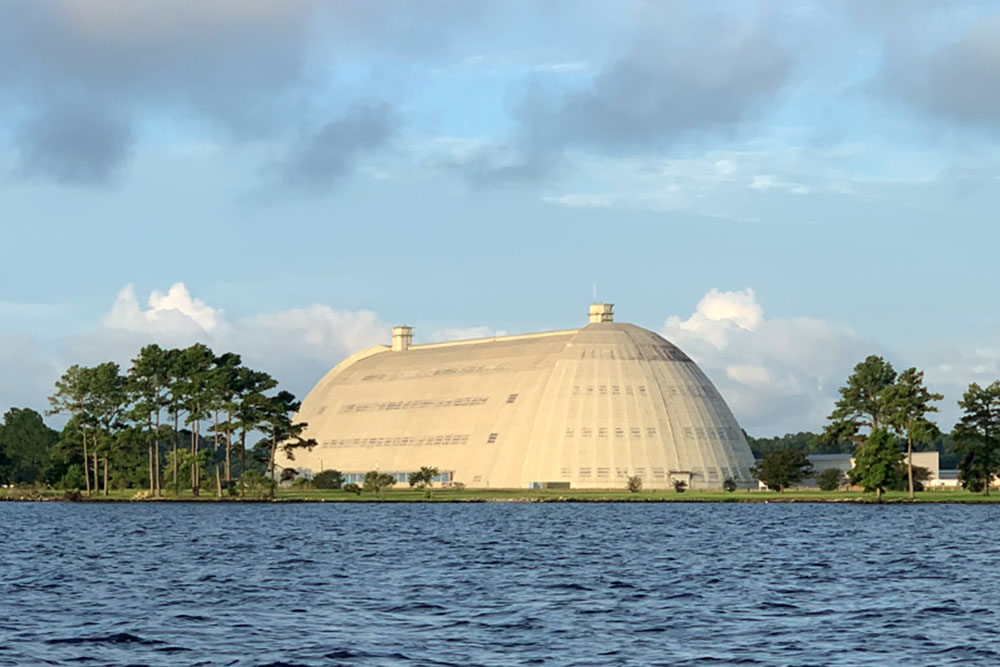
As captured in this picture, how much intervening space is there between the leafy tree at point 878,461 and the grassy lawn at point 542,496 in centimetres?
379

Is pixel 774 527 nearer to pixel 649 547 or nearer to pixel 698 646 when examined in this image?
pixel 649 547

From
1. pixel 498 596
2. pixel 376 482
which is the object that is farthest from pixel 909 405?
pixel 498 596

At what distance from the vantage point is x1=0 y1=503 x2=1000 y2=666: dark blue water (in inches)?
1545

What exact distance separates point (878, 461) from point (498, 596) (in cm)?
10775

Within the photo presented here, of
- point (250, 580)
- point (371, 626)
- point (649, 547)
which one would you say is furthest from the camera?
point (649, 547)

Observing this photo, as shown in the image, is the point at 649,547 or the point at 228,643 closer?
the point at 228,643

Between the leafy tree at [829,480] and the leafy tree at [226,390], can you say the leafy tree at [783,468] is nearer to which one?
the leafy tree at [829,480]

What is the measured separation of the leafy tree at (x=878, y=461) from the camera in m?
152

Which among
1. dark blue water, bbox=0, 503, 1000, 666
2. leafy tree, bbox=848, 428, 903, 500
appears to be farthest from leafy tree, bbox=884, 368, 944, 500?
dark blue water, bbox=0, 503, 1000, 666

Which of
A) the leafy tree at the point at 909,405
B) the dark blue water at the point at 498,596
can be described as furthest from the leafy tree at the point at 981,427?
the dark blue water at the point at 498,596

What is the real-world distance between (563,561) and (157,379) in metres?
108

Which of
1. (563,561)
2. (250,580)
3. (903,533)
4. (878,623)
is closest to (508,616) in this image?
(878,623)

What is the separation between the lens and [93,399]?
579 ft

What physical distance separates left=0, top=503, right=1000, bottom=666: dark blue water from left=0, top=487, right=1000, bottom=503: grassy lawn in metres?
62.4
